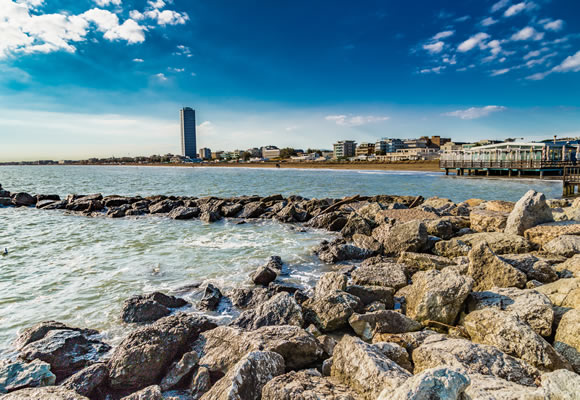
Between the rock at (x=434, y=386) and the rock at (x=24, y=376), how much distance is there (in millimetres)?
3884

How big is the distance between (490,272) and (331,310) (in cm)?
304

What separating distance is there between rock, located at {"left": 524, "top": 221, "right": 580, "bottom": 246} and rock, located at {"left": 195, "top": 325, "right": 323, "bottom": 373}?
679 centimetres

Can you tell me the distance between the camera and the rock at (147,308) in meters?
5.55

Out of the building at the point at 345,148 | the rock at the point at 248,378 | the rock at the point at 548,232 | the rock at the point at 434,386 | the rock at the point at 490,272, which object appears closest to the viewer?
the rock at the point at 434,386

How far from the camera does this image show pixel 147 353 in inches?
155

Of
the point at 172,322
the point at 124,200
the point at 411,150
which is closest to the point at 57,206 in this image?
the point at 124,200

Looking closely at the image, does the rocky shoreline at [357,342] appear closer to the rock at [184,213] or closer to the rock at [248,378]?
the rock at [248,378]

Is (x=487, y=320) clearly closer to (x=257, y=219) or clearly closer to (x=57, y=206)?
(x=257, y=219)

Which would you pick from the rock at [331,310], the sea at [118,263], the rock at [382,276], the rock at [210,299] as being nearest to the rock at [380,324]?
the rock at [331,310]

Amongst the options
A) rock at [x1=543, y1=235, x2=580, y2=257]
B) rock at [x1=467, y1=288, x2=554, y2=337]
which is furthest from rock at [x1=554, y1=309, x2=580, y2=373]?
rock at [x1=543, y1=235, x2=580, y2=257]

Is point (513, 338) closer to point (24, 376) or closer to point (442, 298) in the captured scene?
point (442, 298)

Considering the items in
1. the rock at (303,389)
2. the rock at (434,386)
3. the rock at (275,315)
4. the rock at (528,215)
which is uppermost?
the rock at (528,215)

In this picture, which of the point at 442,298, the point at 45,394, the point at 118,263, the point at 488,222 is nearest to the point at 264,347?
the point at 45,394

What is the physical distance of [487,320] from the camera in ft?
13.2
